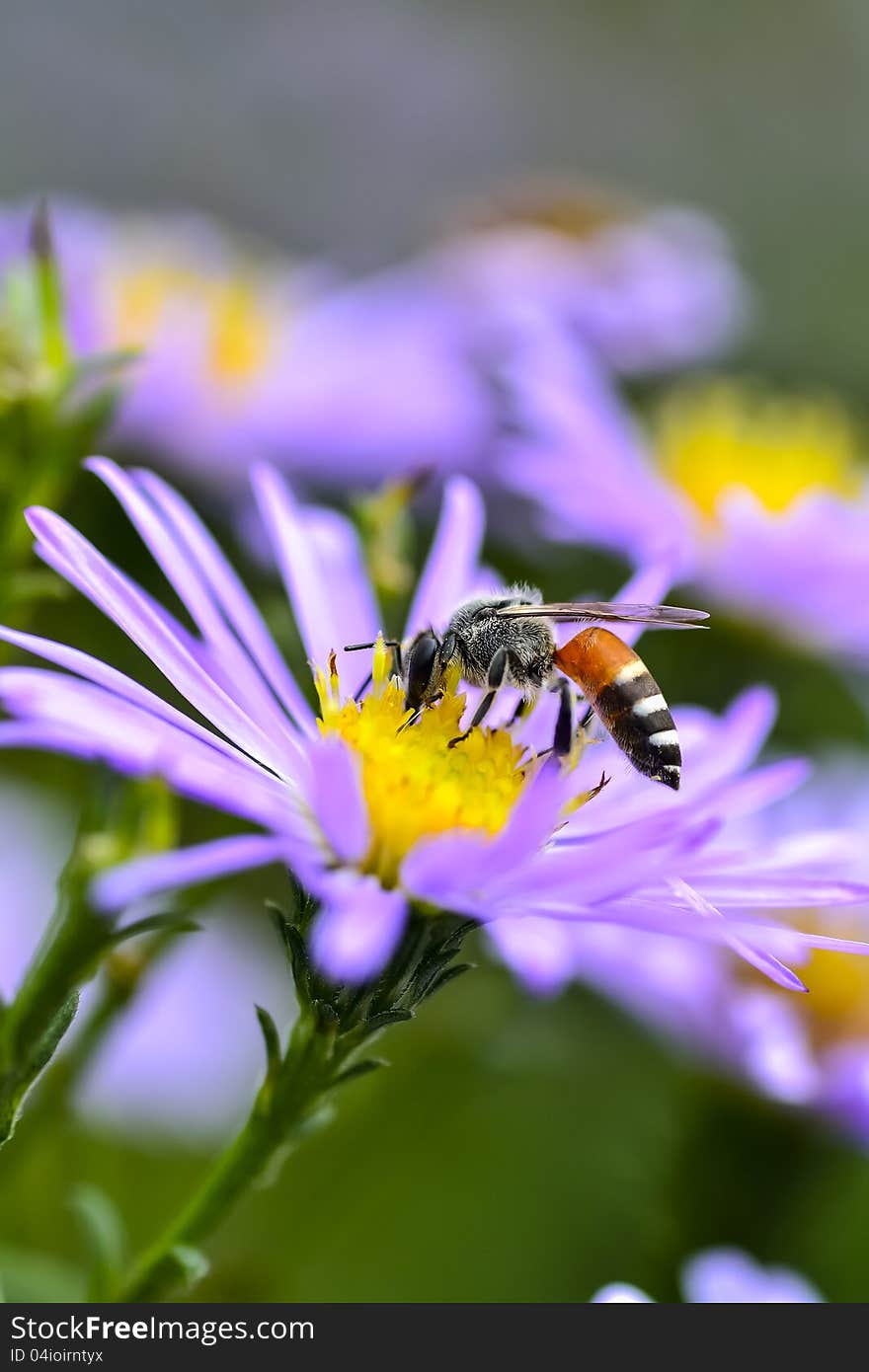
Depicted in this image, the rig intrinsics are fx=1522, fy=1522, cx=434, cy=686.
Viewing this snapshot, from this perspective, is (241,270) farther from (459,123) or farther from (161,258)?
(459,123)

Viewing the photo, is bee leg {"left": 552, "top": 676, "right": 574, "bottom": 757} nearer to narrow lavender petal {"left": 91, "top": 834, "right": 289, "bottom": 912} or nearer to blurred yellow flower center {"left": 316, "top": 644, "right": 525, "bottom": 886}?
blurred yellow flower center {"left": 316, "top": 644, "right": 525, "bottom": 886}

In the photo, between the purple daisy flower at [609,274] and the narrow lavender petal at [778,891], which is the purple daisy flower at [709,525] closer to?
the purple daisy flower at [609,274]

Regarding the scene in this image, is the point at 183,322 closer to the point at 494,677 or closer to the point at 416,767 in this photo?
the point at 494,677

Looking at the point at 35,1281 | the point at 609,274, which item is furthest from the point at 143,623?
the point at 609,274

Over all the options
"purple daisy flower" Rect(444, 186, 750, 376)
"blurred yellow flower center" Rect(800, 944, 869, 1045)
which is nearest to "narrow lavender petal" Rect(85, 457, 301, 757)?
"blurred yellow flower center" Rect(800, 944, 869, 1045)

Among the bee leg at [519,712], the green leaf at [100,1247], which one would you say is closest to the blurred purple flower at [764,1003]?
the bee leg at [519,712]

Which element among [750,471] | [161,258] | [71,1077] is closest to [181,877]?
[71,1077]
